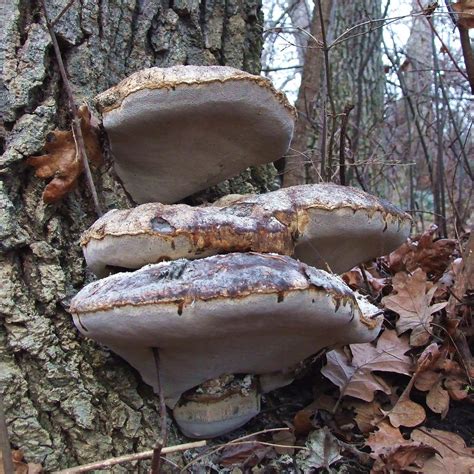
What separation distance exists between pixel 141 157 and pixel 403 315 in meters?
1.43

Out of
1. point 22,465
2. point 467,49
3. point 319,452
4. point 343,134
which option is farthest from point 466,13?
point 22,465

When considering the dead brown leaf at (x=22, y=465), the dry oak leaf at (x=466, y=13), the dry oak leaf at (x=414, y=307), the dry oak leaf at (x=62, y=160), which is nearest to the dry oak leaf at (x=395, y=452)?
the dry oak leaf at (x=414, y=307)

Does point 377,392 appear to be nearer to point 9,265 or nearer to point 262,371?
point 262,371

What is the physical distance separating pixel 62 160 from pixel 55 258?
1.26 ft

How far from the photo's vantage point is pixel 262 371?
6.89 ft

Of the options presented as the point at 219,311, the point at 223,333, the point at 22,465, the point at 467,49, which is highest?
the point at 467,49

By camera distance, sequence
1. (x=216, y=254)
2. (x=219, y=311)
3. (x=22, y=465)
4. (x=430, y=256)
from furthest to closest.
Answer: (x=430, y=256)
(x=22, y=465)
(x=216, y=254)
(x=219, y=311)

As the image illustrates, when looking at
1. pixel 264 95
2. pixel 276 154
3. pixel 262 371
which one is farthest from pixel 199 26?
pixel 262 371

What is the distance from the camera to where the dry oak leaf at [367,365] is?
2.37 meters

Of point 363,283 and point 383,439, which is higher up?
point 363,283

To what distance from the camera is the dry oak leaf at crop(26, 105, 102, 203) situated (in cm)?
216

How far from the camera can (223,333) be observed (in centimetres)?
160

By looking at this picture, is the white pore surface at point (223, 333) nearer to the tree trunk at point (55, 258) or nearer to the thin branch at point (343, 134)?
the tree trunk at point (55, 258)

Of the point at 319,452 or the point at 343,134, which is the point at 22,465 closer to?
the point at 319,452
